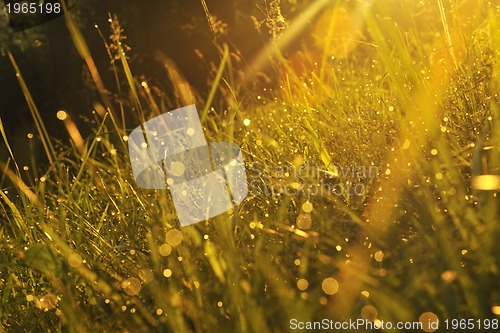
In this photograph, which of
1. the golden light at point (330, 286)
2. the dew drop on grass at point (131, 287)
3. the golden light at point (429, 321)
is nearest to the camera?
the golden light at point (429, 321)

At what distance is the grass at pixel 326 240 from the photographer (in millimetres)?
1711

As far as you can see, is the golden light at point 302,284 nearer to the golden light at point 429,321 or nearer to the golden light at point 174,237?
the golden light at point 429,321

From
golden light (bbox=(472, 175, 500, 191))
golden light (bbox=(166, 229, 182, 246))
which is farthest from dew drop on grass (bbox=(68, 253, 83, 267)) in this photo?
golden light (bbox=(472, 175, 500, 191))

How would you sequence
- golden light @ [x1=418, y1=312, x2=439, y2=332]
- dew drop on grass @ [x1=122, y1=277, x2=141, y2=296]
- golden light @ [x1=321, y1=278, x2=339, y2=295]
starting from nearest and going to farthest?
golden light @ [x1=418, y1=312, x2=439, y2=332] < golden light @ [x1=321, y1=278, x2=339, y2=295] < dew drop on grass @ [x1=122, y1=277, x2=141, y2=296]

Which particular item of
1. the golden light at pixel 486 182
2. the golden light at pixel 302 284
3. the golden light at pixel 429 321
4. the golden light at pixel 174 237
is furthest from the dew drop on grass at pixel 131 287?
the golden light at pixel 486 182

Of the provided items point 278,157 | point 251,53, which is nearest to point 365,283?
point 278,157

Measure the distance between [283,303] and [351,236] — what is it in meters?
0.33

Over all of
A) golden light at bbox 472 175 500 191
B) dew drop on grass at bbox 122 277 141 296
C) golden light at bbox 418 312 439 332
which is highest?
golden light at bbox 472 175 500 191

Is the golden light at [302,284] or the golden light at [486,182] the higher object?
the golden light at [486,182]

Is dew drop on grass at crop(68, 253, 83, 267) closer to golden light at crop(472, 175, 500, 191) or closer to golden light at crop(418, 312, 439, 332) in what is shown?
golden light at crop(418, 312, 439, 332)

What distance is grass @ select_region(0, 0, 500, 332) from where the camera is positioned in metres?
1.71

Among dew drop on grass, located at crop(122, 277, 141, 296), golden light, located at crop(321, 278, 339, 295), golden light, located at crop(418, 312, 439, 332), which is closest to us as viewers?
golden light, located at crop(418, 312, 439, 332)

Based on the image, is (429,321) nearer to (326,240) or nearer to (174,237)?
(326,240)

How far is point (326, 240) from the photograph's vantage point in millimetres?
1915
